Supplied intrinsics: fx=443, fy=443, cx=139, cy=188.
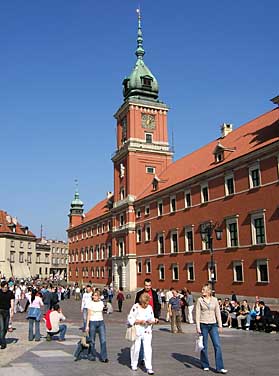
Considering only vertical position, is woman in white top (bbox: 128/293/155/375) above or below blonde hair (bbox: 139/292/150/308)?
below

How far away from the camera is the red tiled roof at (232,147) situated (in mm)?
32969

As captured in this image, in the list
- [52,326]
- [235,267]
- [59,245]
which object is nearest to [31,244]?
[59,245]

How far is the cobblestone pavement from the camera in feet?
27.7

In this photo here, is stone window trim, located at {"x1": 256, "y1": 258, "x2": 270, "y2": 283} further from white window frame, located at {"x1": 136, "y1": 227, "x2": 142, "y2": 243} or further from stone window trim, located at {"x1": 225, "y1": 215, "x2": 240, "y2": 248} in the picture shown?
white window frame, located at {"x1": 136, "y1": 227, "x2": 142, "y2": 243}

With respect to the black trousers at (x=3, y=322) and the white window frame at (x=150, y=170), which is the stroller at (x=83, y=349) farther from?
the white window frame at (x=150, y=170)

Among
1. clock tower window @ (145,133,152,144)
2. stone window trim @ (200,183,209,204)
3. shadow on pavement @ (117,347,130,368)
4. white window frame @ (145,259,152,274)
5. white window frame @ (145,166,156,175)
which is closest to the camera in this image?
shadow on pavement @ (117,347,130,368)

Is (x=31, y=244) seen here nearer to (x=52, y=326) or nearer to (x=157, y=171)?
(x=157, y=171)

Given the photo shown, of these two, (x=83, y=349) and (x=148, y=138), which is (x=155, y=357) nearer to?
(x=83, y=349)

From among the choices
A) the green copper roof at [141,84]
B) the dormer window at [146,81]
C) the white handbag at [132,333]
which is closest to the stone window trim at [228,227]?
the white handbag at [132,333]

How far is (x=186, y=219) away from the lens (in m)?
40.4

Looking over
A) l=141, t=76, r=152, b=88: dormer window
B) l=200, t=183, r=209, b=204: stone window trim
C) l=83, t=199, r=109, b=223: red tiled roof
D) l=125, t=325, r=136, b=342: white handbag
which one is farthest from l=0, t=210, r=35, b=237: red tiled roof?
l=125, t=325, r=136, b=342: white handbag

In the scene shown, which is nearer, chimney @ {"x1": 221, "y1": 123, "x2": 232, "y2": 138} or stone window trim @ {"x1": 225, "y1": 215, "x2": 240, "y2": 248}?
stone window trim @ {"x1": 225, "y1": 215, "x2": 240, "y2": 248}

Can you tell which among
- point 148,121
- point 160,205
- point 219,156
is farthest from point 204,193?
point 148,121

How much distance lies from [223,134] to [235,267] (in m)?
15.1
